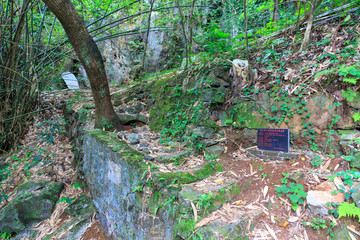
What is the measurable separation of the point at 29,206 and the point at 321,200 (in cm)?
469

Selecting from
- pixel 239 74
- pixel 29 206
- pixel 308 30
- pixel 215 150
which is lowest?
pixel 29 206

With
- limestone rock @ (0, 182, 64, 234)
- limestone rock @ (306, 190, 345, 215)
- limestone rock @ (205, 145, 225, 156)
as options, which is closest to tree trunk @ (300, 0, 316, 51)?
limestone rock @ (205, 145, 225, 156)

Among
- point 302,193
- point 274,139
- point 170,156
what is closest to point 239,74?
point 274,139

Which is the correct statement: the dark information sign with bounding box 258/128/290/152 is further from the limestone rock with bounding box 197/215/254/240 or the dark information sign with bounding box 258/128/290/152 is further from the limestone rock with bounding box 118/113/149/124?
the limestone rock with bounding box 118/113/149/124

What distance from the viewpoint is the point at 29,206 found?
353 cm

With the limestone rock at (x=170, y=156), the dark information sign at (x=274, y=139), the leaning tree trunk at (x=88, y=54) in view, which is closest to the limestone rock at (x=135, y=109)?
the leaning tree trunk at (x=88, y=54)

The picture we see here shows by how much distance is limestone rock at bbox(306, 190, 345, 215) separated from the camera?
172cm

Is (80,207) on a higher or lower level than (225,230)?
lower

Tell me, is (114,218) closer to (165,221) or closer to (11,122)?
(165,221)

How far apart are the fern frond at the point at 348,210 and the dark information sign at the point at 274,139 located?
915mm

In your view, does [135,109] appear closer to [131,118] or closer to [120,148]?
[131,118]

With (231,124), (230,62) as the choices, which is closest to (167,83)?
(230,62)

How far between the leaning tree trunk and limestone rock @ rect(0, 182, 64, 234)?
1646 millimetres

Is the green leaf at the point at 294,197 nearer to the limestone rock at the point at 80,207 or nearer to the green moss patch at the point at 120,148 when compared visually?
the green moss patch at the point at 120,148
